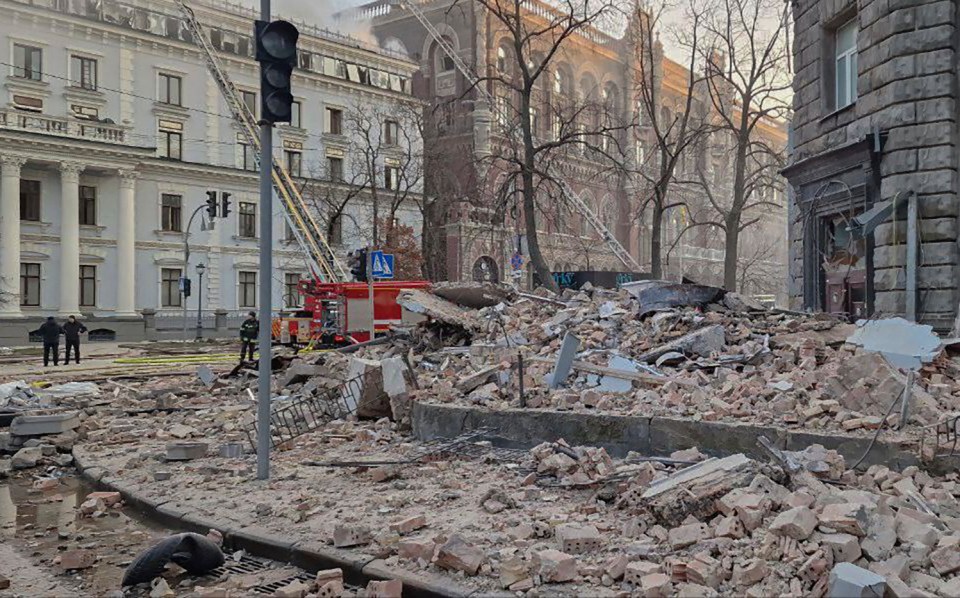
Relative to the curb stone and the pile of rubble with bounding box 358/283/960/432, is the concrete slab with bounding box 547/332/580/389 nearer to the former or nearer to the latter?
the pile of rubble with bounding box 358/283/960/432

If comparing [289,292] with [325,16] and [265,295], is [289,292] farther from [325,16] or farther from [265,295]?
[265,295]

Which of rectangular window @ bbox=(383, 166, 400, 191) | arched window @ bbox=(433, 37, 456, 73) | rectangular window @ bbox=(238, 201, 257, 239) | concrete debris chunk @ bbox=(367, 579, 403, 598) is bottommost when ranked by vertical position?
concrete debris chunk @ bbox=(367, 579, 403, 598)

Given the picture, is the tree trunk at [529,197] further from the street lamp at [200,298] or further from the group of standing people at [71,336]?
the street lamp at [200,298]

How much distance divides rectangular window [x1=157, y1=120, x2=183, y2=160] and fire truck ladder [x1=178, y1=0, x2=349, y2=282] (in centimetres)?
309

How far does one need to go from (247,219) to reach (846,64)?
36514mm

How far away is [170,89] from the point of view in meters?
43.6

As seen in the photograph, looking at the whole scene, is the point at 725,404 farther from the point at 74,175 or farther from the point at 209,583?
the point at 74,175

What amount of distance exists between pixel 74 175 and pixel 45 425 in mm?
32078

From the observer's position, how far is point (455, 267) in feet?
164

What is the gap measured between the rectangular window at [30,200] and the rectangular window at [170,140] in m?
6.60

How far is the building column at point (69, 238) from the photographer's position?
3828cm

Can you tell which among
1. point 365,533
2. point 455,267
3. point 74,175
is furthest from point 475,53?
point 365,533

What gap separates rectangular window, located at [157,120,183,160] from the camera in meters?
43.1

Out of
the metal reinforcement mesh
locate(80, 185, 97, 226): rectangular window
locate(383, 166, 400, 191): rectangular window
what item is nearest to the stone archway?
locate(383, 166, 400, 191): rectangular window
